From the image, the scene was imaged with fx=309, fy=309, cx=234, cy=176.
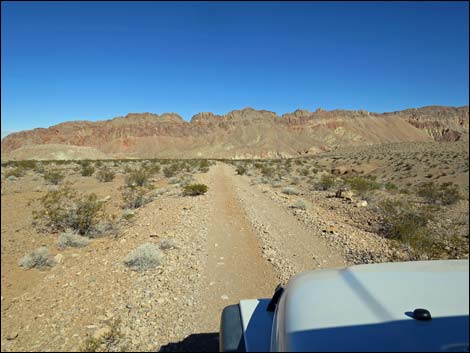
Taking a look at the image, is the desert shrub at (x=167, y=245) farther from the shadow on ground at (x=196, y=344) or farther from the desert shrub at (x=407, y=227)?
the desert shrub at (x=407, y=227)

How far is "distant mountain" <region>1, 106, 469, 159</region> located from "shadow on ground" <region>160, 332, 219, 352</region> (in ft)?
330

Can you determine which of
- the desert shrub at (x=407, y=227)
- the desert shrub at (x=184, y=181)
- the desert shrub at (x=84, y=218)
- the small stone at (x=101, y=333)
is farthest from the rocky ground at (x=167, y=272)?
the desert shrub at (x=184, y=181)

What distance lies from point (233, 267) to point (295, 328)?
4.61 m

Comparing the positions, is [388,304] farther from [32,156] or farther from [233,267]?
[32,156]

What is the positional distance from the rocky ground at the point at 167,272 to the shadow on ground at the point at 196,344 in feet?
0.05

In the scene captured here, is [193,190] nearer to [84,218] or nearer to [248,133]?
[84,218]

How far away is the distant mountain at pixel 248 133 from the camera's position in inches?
4550

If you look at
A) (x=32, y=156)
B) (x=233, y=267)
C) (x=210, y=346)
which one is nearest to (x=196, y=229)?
(x=233, y=267)

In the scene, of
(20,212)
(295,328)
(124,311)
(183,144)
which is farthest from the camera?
(183,144)

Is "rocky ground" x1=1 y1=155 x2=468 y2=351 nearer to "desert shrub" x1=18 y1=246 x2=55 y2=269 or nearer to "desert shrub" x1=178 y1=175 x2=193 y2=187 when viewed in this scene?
"desert shrub" x1=18 y1=246 x2=55 y2=269

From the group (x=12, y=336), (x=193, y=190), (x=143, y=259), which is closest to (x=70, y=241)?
(x=143, y=259)

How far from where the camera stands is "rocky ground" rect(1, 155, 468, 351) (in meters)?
3.89

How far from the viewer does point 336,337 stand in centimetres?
157

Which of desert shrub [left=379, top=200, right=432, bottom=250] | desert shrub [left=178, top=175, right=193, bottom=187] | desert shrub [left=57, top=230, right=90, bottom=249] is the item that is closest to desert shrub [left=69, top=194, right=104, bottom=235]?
desert shrub [left=57, top=230, right=90, bottom=249]
